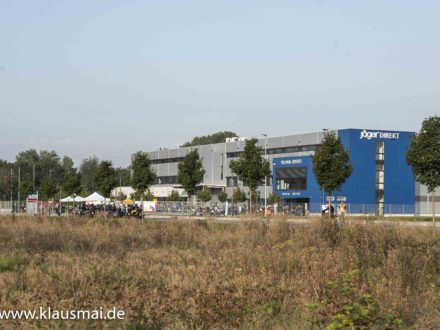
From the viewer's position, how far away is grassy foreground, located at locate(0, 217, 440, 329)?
7.49m

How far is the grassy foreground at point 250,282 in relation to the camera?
7.49 m

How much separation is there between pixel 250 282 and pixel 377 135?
7104 cm

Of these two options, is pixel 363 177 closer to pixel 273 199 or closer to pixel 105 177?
pixel 273 199

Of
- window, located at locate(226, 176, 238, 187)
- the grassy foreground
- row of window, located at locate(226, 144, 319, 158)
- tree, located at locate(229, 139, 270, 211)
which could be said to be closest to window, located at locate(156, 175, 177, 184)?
window, located at locate(226, 176, 238, 187)

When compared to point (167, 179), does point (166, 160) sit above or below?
above

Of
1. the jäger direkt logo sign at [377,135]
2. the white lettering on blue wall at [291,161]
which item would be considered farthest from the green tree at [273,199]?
the jäger direkt logo sign at [377,135]

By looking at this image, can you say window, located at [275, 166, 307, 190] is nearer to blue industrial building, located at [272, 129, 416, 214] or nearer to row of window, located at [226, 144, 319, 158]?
blue industrial building, located at [272, 129, 416, 214]

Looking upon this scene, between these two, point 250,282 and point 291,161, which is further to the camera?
point 291,161

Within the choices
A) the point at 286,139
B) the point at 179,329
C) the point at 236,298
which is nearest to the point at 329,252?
the point at 236,298

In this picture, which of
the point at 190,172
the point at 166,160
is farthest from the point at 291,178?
the point at 166,160

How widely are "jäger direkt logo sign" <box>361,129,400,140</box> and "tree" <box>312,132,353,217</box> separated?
27.4 metres

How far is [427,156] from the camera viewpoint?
41625 millimetres

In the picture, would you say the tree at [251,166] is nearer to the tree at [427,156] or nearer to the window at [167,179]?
the tree at [427,156]

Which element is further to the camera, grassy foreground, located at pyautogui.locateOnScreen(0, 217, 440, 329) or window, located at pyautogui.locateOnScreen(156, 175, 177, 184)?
window, located at pyautogui.locateOnScreen(156, 175, 177, 184)
